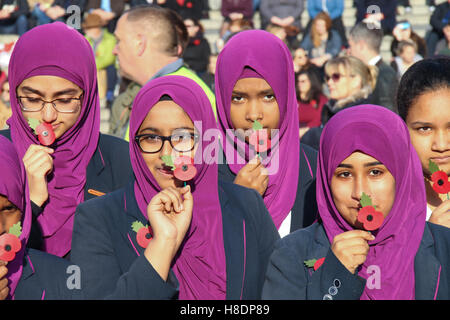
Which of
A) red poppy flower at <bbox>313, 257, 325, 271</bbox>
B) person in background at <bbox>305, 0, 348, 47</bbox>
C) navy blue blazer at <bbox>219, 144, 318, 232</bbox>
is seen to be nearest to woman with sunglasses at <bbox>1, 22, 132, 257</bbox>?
navy blue blazer at <bbox>219, 144, 318, 232</bbox>

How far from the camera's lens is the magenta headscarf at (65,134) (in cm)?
527

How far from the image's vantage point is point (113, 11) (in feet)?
49.4

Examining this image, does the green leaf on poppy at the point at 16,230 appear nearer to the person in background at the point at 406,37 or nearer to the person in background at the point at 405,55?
the person in background at the point at 405,55

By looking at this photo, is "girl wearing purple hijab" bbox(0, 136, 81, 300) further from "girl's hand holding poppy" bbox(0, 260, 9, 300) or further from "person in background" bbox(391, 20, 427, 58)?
"person in background" bbox(391, 20, 427, 58)

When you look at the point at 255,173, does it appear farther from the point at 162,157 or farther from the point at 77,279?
the point at 77,279

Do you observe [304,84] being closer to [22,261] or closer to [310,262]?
[310,262]

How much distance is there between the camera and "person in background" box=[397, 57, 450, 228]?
5.13 m

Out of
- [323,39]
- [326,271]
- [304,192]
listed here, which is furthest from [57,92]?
[323,39]

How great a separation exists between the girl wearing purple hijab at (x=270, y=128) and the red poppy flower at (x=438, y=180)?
2.59ft

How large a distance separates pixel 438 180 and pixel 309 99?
7.12m
